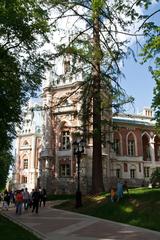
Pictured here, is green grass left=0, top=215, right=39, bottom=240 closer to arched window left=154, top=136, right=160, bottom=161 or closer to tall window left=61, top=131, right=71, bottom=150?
tall window left=61, top=131, right=71, bottom=150

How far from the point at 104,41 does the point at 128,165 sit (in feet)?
106

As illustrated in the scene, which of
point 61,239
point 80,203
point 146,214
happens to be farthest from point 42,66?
point 61,239

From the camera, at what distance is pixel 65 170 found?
5091 centimetres

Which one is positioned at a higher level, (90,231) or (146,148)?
(146,148)

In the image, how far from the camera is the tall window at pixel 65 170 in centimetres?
5078

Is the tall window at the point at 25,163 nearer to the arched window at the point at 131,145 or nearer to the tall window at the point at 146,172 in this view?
the arched window at the point at 131,145

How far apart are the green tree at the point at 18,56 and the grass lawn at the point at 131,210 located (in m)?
7.32

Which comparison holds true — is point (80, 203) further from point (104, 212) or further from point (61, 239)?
point (61, 239)

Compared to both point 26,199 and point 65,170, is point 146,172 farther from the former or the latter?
point 26,199

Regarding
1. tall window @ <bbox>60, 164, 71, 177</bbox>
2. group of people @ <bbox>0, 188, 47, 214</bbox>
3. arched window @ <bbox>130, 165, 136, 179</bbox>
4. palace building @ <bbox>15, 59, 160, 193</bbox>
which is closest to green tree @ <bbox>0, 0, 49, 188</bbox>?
group of people @ <bbox>0, 188, 47, 214</bbox>

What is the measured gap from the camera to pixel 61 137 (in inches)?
2072

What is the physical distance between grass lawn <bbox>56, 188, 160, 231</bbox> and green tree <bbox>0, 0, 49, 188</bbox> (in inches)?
288

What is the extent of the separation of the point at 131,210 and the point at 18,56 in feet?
37.3

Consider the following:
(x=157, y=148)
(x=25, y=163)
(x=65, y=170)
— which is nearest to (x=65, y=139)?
(x=65, y=170)
